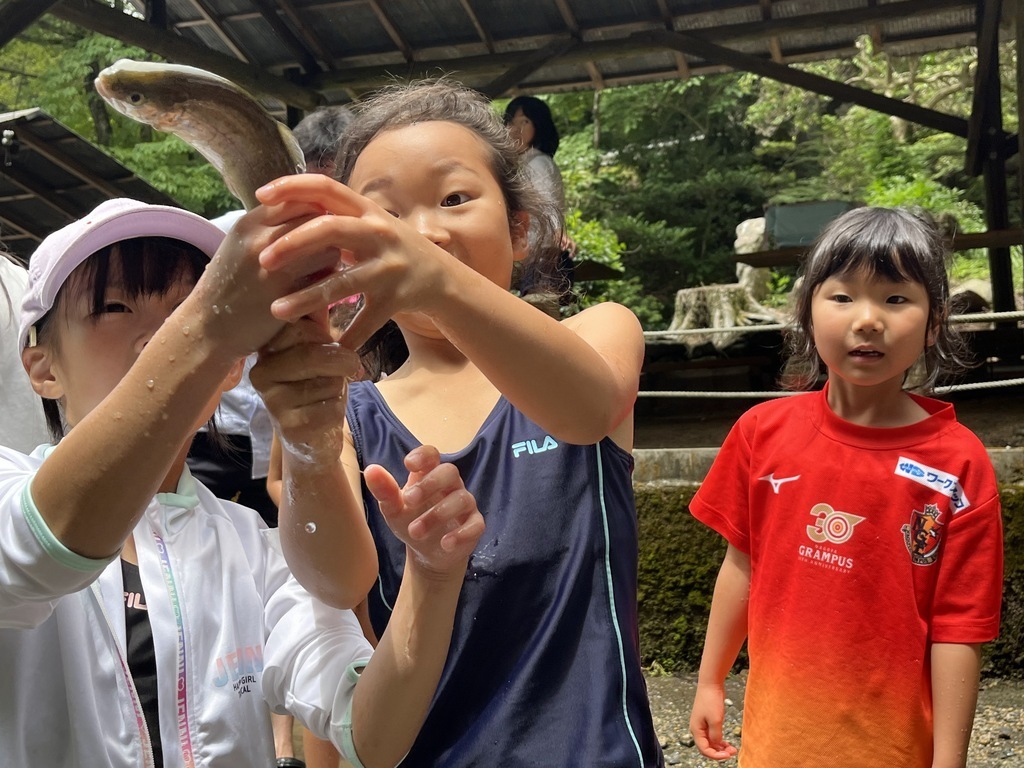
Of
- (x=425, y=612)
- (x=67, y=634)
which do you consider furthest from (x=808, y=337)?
(x=67, y=634)

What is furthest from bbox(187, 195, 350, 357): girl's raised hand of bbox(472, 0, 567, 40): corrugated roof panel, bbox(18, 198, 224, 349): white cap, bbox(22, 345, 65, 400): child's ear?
bbox(472, 0, 567, 40): corrugated roof panel

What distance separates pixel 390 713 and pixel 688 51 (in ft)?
20.7

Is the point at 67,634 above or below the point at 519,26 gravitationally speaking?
below

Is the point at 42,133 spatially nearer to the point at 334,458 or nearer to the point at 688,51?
the point at 688,51

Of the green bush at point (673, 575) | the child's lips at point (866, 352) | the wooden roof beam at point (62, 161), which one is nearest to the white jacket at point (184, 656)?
the child's lips at point (866, 352)

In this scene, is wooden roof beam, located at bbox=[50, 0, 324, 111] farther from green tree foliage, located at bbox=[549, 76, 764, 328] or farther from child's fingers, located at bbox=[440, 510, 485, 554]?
green tree foliage, located at bbox=[549, 76, 764, 328]

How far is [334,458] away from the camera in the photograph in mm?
1225

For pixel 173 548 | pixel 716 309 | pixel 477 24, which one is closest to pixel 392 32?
pixel 477 24

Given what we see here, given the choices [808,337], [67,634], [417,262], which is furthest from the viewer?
[808,337]

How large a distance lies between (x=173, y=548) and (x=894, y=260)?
1.64m

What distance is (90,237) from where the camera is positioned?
4.60 ft

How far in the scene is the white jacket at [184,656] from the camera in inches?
51.9

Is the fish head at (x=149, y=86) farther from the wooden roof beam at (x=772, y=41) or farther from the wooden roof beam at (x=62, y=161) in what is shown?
the wooden roof beam at (x=772, y=41)

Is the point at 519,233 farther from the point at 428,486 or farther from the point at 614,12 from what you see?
the point at 614,12
